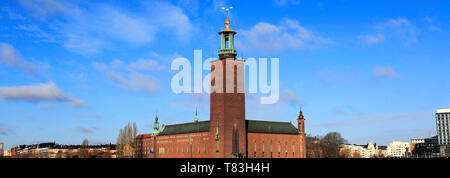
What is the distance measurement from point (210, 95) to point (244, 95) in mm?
6923

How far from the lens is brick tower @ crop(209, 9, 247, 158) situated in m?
95.7

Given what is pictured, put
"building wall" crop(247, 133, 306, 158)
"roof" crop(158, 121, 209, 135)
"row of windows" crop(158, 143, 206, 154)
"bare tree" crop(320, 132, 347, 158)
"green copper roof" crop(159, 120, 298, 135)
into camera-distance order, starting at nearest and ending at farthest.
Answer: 1. "building wall" crop(247, 133, 306, 158)
2. "row of windows" crop(158, 143, 206, 154)
3. "green copper roof" crop(159, 120, 298, 135)
4. "roof" crop(158, 121, 209, 135)
5. "bare tree" crop(320, 132, 347, 158)

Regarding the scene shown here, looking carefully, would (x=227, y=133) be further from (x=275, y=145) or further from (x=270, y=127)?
(x=270, y=127)

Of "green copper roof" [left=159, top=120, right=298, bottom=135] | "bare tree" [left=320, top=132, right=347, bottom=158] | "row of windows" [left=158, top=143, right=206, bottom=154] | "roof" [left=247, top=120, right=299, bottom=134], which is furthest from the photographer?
"bare tree" [left=320, top=132, right=347, bottom=158]

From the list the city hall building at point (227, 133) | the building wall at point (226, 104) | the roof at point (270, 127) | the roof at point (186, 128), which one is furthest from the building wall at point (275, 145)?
the roof at point (186, 128)

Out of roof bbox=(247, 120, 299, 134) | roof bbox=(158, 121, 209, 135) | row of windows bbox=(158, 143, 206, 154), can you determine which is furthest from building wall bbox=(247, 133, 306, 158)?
roof bbox=(158, 121, 209, 135)

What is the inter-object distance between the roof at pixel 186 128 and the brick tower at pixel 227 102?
46.0ft

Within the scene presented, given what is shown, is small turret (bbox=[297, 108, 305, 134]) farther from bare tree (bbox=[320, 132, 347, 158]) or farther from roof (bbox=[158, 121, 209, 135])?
roof (bbox=[158, 121, 209, 135])

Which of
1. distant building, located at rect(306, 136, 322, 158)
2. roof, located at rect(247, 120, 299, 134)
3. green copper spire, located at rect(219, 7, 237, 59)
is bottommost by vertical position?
distant building, located at rect(306, 136, 322, 158)

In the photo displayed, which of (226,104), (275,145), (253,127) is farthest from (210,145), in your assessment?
(275,145)

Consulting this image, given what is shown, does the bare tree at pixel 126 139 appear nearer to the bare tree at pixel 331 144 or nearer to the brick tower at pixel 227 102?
the brick tower at pixel 227 102

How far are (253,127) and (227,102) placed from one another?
1890cm
